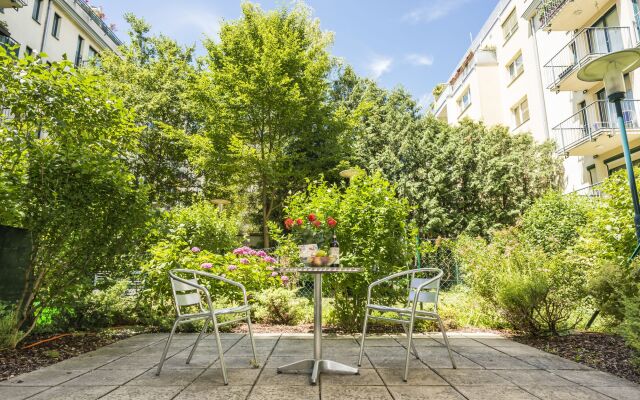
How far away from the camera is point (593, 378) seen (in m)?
3.19

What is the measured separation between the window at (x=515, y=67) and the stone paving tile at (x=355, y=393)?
1844 cm

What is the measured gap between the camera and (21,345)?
4.24 meters

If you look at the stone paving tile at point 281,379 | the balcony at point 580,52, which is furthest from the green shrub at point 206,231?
the balcony at point 580,52

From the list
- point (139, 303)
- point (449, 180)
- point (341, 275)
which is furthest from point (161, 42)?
point (341, 275)

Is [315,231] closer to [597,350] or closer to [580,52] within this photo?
[597,350]

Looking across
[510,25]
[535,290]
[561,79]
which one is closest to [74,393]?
[535,290]

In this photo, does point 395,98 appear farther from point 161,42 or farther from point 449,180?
point 161,42

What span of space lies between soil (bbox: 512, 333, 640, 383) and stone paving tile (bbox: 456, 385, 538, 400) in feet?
3.81

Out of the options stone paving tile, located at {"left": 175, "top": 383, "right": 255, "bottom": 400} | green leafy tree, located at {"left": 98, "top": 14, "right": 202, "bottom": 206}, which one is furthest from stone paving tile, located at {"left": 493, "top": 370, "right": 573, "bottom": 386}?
green leafy tree, located at {"left": 98, "top": 14, "right": 202, "bottom": 206}

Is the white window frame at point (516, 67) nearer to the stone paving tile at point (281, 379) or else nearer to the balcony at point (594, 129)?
the balcony at point (594, 129)

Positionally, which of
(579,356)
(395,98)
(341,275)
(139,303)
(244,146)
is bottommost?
(579,356)

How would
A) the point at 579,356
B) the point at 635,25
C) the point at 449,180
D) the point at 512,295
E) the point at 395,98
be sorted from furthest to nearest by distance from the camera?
the point at 395,98 → the point at 449,180 → the point at 635,25 → the point at 512,295 → the point at 579,356

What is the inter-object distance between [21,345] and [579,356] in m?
6.00

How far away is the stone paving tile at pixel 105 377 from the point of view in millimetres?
3018
